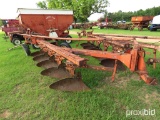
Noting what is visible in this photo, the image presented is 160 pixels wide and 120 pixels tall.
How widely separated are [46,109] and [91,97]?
0.86m

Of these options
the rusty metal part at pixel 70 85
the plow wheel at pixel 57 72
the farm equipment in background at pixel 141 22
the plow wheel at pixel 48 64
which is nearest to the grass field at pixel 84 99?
the rusty metal part at pixel 70 85

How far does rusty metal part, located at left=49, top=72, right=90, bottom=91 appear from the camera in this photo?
9.91ft

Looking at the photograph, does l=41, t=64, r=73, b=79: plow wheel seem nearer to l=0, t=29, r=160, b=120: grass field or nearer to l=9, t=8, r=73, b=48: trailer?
l=0, t=29, r=160, b=120: grass field

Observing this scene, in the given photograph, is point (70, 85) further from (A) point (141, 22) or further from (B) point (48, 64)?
(A) point (141, 22)

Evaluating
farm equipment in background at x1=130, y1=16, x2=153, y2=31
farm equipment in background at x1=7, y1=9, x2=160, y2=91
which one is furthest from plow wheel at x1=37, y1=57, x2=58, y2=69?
farm equipment in background at x1=130, y1=16, x2=153, y2=31

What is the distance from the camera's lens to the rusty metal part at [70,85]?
119 inches

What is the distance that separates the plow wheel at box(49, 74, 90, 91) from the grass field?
0.34 ft

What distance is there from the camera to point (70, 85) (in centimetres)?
305

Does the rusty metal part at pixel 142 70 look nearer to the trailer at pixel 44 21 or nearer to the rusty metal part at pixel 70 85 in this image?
the rusty metal part at pixel 70 85

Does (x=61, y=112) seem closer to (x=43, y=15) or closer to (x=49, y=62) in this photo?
(x=49, y=62)

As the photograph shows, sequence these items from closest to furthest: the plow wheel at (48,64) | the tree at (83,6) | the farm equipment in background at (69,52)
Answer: the farm equipment in background at (69,52), the plow wheel at (48,64), the tree at (83,6)

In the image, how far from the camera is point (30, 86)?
3521 mm

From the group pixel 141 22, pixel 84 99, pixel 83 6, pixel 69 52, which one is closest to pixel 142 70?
pixel 84 99

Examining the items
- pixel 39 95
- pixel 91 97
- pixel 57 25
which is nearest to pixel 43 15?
pixel 57 25
